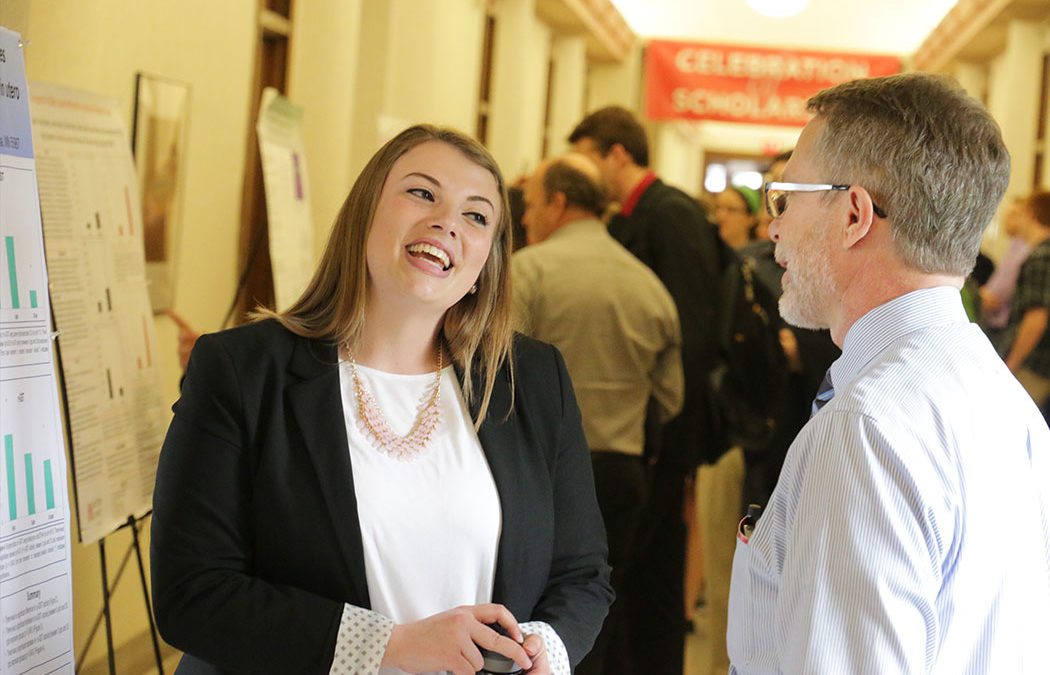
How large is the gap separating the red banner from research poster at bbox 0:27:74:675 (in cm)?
1021

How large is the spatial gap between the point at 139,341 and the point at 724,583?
277cm

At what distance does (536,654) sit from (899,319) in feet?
2.60

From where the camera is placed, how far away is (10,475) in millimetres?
1932

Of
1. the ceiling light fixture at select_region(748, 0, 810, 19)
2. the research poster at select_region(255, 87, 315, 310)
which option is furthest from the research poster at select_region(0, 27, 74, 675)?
the ceiling light fixture at select_region(748, 0, 810, 19)

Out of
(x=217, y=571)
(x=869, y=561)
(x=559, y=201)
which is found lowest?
(x=217, y=571)

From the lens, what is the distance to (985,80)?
1230 centimetres

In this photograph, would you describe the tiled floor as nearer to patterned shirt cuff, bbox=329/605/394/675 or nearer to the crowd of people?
the crowd of people

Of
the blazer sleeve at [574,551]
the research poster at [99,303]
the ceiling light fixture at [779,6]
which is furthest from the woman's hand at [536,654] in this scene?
the ceiling light fixture at [779,6]

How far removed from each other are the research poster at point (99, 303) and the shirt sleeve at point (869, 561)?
6.32 feet

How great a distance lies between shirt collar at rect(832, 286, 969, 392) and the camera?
5.17 feet

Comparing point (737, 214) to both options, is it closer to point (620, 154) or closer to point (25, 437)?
point (620, 154)

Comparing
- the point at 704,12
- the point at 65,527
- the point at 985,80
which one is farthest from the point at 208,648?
the point at 704,12

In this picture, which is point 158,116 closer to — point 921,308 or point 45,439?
point 45,439

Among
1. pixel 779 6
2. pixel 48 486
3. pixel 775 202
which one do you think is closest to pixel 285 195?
pixel 48 486
